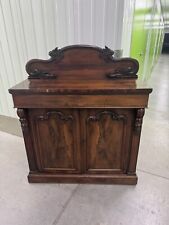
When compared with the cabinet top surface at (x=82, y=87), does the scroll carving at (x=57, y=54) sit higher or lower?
higher

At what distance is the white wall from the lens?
5.50 feet

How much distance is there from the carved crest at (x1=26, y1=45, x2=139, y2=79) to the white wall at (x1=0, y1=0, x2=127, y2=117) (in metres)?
0.62

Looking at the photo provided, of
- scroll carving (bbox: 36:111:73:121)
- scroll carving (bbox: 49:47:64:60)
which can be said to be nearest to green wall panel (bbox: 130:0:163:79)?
scroll carving (bbox: 49:47:64:60)

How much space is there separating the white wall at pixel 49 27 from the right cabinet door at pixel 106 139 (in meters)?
0.79

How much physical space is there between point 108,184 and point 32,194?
620 millimetres

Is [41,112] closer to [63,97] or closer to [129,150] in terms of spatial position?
[63,97]

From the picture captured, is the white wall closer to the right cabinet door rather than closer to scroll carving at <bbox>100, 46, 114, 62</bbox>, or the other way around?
scroll carving at <bbox>100, 46, 114, 62</bbox>

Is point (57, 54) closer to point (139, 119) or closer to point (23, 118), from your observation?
point (23, 118)

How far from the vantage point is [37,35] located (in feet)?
6.73

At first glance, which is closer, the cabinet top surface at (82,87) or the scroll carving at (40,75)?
the cabinet top surface at (82,87)

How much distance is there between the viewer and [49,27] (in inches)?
76.7

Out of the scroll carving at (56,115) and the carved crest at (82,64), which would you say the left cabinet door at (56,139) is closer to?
the scroll carving at (56,115)

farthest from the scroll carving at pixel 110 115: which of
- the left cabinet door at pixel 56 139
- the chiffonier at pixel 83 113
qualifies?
the left cabinet door at pixel 56 139

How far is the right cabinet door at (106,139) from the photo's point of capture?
128 cm
